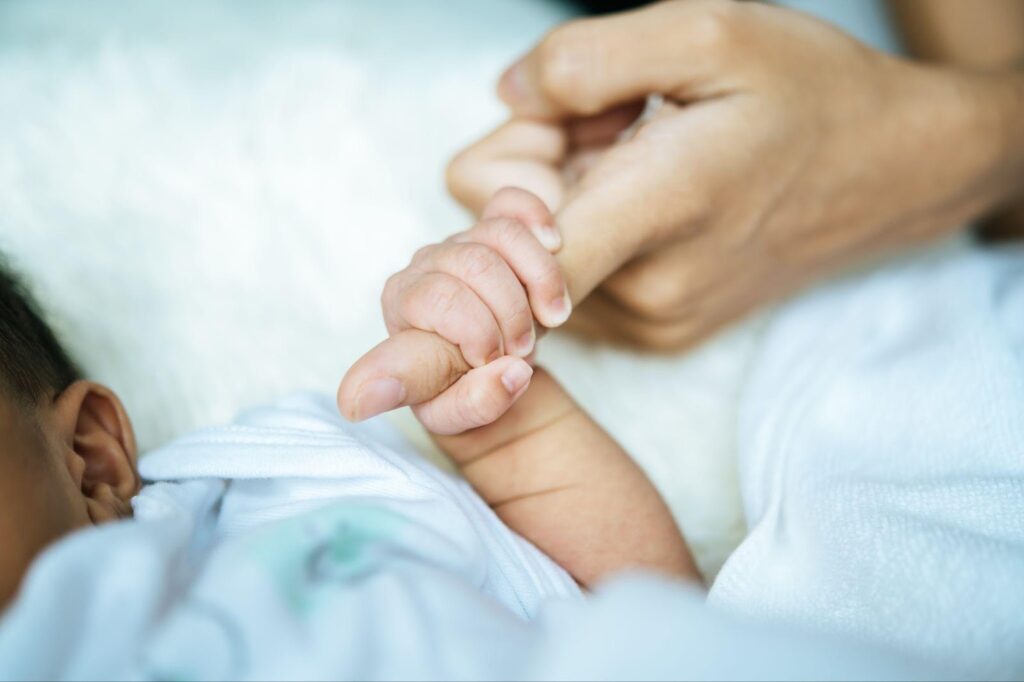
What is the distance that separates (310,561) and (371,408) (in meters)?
0.11

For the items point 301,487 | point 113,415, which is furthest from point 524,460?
point 113,415

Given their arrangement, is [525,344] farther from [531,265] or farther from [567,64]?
[567,64]

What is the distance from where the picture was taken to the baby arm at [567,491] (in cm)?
66

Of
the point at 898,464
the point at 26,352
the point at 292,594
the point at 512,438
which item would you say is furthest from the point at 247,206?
the point at 898,464

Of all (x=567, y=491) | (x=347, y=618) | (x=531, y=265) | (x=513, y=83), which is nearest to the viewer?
(x=347, y=618)

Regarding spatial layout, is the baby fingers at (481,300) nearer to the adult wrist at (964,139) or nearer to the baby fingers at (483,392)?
the baby fingers at (483,392)

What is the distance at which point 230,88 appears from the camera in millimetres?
911

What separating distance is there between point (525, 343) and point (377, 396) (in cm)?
12

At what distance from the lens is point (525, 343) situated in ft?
1.80

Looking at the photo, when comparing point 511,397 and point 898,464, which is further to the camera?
point 898,464

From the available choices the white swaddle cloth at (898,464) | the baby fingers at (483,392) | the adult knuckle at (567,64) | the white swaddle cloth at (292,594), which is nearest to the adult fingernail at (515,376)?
the baby fingers at (483,392)

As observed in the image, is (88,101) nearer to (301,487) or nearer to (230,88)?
(230,88)

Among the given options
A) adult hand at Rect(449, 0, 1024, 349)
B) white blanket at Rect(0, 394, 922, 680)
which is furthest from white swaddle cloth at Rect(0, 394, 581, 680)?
adult hand at Rect(449, 0, 1024, 349)

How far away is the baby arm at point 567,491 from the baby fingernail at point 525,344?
0.39ft
